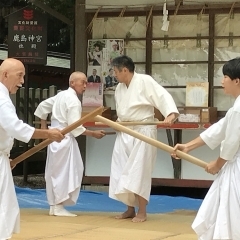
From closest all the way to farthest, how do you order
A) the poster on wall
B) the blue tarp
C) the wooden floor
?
the wooden floor
the blue tarp
the poster on wall

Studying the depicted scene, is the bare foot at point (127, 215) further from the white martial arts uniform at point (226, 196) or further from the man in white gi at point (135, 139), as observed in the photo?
the white martial arts uniform at point (226, 196)

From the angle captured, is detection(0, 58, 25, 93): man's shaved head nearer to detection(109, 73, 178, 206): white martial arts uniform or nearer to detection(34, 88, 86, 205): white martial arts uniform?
detection(109, 73, 178, 206): white martial arts uniform

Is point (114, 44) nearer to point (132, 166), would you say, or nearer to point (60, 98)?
point (60, 98)

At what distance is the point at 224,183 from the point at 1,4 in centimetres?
810

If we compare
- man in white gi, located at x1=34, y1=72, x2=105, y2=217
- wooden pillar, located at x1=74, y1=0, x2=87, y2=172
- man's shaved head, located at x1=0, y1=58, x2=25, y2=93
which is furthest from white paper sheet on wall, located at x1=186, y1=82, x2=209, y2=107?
man's shaved head, located at x1=0, y1=58, x2=25, y2=93

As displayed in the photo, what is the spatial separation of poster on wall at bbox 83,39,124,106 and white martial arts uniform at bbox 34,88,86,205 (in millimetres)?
1753

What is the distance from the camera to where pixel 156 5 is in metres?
8.77

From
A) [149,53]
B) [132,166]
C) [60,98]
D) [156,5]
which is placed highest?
[156,5]

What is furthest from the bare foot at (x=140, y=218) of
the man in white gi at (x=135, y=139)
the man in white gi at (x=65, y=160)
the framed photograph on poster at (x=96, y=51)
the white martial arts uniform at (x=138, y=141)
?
the framed photograph on poster at (x=96, y=51)

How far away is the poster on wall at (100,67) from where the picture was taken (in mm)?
9000

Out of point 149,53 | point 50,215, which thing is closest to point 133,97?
point 50,215

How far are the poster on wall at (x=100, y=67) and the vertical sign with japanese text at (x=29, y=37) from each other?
2.89 feet

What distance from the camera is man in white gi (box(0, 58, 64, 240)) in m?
4.45

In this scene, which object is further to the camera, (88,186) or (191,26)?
(88,186)
